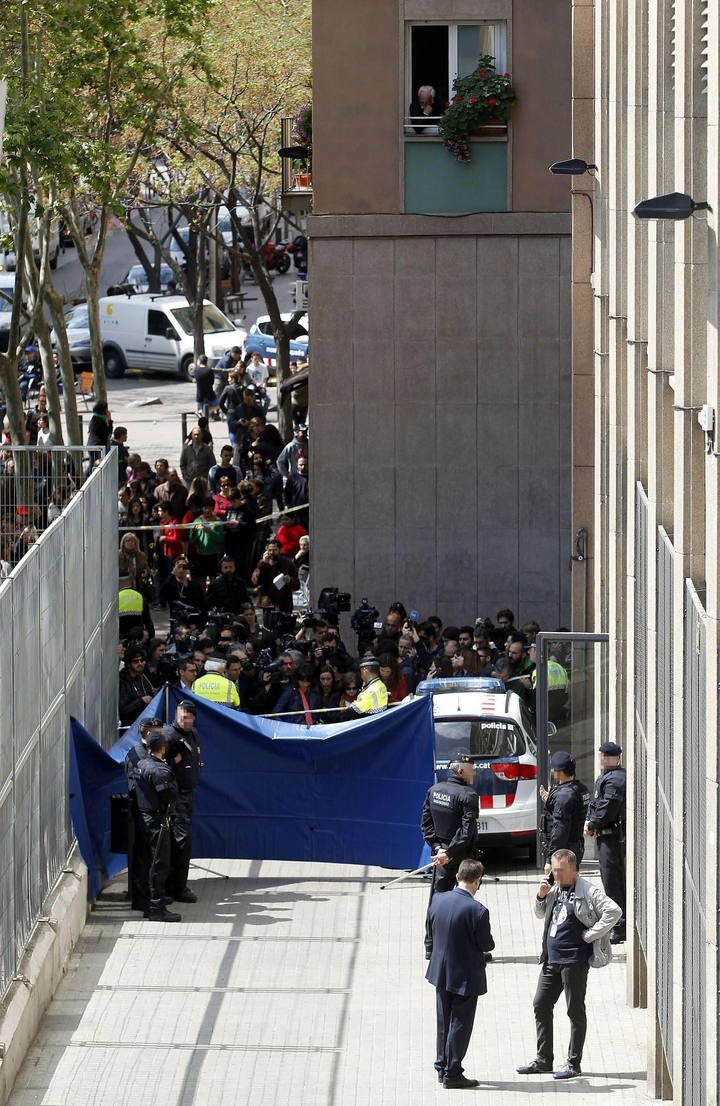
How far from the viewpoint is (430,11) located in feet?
82.3

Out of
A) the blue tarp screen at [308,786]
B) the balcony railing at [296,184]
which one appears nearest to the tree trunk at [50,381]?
the balcony railing at [296,184]

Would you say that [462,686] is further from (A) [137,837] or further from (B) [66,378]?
(B) [66,378]

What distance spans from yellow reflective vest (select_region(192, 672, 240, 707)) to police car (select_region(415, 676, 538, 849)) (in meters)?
1.94

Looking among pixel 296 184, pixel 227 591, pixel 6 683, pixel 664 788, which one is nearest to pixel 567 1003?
pixel 664 788

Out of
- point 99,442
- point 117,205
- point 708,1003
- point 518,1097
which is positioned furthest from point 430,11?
point 708,1003

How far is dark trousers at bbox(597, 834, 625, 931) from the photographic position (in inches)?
609

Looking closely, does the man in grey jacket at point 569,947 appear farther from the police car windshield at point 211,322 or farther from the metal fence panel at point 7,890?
the police car windshield at point 211,322

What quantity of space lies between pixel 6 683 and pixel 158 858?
360cm

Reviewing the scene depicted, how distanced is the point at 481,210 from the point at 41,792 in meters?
12.6

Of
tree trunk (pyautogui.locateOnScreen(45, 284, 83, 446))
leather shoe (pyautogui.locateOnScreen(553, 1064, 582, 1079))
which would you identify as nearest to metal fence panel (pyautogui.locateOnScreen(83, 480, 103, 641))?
leather shoe (pyautogui.locateOnScreen(553, 1064, 582, 1079))

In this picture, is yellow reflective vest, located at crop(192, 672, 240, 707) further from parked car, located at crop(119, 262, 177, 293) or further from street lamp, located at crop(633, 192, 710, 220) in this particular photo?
parked car, located at crop(119, 262, 177, 293)

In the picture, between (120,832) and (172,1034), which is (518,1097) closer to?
(172,1034)

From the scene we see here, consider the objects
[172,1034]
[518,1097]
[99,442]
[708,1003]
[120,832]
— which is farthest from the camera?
[99,442]

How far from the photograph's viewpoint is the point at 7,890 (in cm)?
1337
